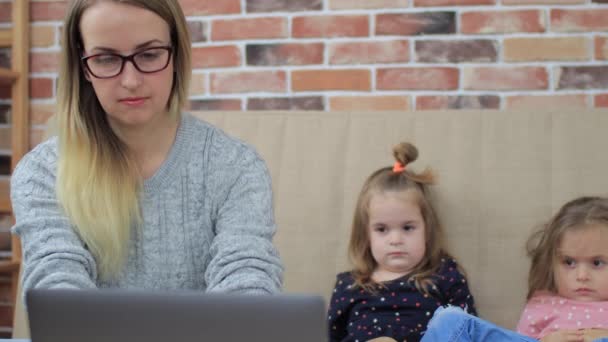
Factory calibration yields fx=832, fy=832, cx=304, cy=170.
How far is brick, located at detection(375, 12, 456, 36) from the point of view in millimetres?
2408

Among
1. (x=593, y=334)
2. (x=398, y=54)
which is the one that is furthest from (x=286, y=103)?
(x=593, y=334)

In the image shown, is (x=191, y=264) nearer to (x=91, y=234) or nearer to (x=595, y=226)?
(x=91, y=234)

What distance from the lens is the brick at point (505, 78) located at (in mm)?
2373

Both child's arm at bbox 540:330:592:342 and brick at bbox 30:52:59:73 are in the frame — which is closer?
child's arm at bbox 540:330:592:342

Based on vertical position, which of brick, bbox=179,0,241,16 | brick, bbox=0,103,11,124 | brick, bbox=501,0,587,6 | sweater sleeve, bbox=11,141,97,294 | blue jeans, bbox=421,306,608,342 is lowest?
blue jeans, bbox=421,306,608,342

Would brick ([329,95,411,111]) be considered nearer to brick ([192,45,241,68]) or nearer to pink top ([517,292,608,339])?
brick ([192,45,241,68])

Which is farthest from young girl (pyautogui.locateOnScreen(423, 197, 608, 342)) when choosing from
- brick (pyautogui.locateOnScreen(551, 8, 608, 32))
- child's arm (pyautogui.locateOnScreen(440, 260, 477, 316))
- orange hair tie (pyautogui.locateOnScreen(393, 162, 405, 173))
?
brick (pyautogui.locateOnScreen(551, 8, 608, 32))

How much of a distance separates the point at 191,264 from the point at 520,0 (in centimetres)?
137

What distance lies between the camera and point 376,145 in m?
2.09

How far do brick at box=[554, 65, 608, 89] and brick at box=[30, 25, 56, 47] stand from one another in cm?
156

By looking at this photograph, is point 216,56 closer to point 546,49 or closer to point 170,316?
point 546,49

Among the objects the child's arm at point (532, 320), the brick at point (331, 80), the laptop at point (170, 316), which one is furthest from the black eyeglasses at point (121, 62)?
the brick at point (331, 80)

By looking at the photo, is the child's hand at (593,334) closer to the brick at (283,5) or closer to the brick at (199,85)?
the brick at (283,5)

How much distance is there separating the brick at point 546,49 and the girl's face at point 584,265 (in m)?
0.69
